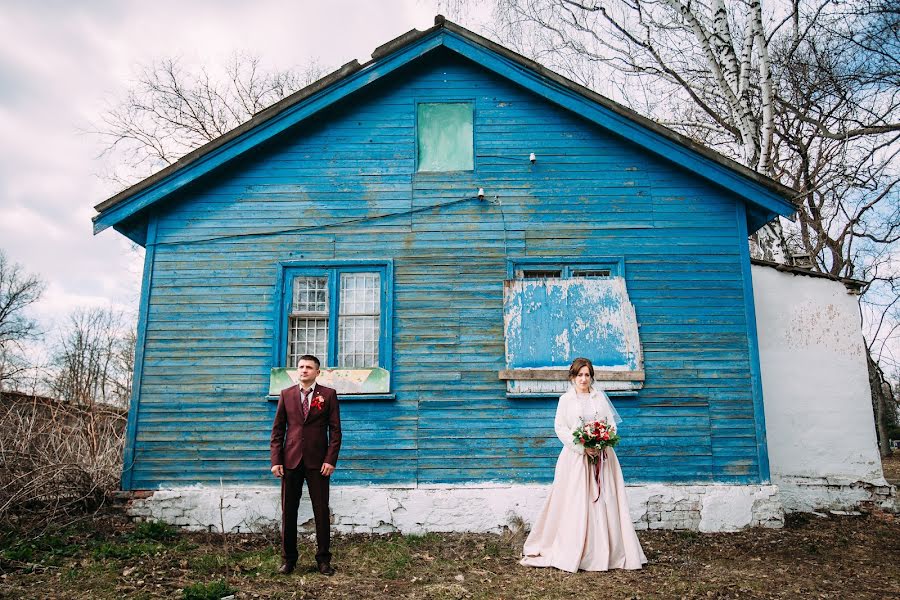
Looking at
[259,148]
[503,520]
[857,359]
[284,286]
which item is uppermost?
[259,148]

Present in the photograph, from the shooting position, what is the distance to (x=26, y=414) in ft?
27.3

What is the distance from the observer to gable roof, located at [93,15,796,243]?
821 centimetres

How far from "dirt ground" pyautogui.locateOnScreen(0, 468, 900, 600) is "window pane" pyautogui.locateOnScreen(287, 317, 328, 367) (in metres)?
2.26

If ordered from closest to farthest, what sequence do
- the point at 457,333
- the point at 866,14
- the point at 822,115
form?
1. the point at 457,333
2. the point at 866,14
3. the point at 822,115

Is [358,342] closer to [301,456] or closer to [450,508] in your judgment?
[450,508]

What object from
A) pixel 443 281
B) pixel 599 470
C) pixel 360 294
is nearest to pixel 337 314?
pixel 360 294

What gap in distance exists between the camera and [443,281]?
8383mm

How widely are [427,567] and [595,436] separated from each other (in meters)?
2.08

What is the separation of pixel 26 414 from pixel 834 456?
1104 centimetres

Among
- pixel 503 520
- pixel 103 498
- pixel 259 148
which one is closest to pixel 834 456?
pixel 503 520

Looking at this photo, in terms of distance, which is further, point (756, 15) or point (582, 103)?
point (756, 15)

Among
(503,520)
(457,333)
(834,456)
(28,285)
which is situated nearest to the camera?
(503,520)

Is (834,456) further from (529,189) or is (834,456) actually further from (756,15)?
(756,15)

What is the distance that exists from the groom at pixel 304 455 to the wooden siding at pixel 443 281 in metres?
2.09
